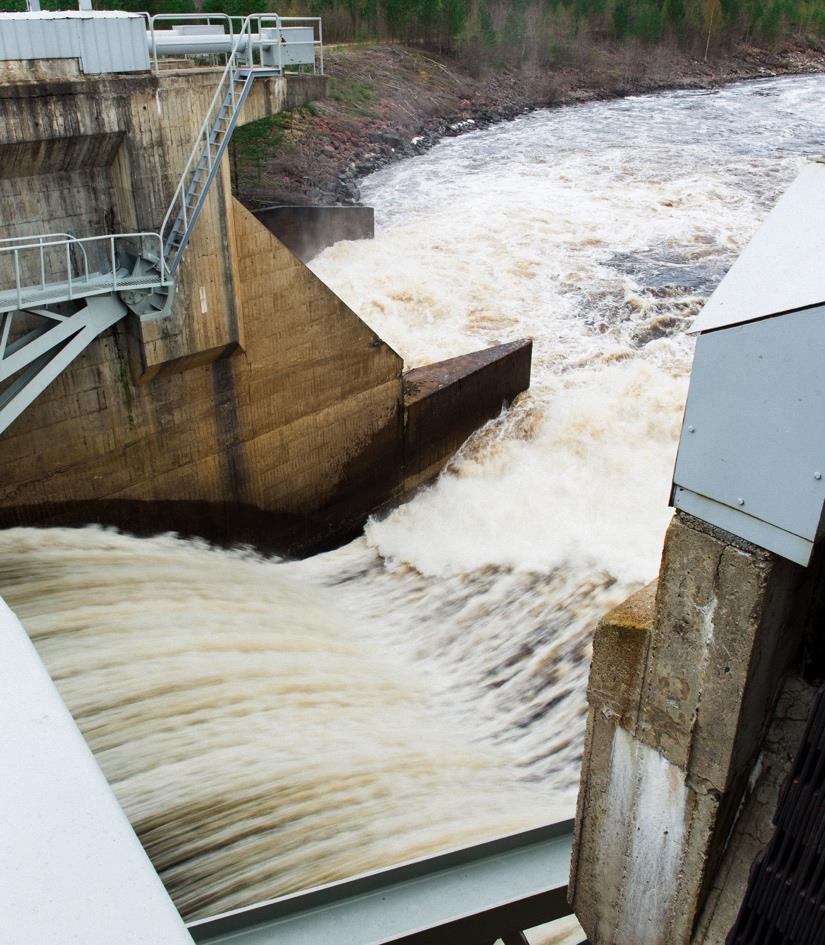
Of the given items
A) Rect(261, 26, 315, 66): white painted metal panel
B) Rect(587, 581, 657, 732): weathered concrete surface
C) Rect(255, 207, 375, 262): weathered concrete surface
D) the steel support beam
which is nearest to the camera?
Rect(587, 581, 657, 732): weathered concrete surface

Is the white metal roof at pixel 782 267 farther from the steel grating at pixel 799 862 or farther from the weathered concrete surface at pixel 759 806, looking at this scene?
the weathered concrete surface at pixel 759 806

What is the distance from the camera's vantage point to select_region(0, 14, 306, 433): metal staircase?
31.7ft

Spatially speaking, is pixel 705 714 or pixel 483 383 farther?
pixel 483 383

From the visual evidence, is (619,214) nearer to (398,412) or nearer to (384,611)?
(398,412)

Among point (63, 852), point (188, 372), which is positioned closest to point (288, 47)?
point (188, 372)

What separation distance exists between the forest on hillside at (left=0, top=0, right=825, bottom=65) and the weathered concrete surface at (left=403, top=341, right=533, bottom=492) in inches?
953

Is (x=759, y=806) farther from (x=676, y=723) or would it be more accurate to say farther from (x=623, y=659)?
(x=623, y=659)

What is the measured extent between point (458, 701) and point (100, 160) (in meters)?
6.39

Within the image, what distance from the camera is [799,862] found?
3.92m

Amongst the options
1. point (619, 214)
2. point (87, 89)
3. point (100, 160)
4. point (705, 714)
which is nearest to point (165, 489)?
point (100, 160)

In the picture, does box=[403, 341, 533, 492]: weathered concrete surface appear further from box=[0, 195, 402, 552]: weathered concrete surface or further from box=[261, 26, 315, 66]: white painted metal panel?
box=[261, 26, 315, 66]: white painted metal panel

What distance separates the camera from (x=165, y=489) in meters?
→ 11.7

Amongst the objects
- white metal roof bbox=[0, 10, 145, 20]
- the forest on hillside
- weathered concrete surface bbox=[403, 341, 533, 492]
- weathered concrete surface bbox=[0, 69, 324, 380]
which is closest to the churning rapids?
weathered concrete surface bbox=[403, 341, 533, 492]

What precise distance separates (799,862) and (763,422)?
5.70 feet
